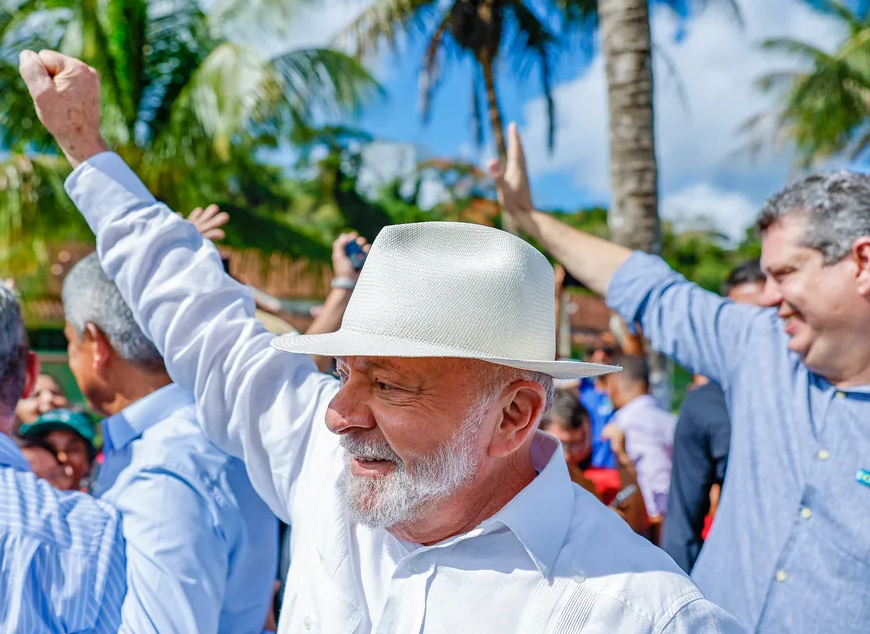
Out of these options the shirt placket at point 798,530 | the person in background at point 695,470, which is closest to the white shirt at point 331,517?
the shirt placket at point 798,530

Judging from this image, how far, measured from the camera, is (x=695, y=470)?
10.8ft

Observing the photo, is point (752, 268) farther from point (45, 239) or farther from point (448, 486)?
point (45, 239)

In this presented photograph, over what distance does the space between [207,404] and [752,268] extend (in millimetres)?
2883

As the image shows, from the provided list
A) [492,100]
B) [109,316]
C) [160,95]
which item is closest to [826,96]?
[492,100]

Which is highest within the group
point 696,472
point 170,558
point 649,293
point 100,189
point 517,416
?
point 100,189

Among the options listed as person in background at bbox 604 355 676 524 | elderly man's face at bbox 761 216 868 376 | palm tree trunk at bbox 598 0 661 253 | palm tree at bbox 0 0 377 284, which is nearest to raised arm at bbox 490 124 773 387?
elderly man's face at bbox 761 216 868 376

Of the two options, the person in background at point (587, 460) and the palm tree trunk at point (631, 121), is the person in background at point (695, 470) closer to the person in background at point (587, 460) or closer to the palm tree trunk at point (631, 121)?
the person in background at point (587, 460)

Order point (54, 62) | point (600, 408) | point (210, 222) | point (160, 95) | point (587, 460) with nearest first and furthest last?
1. point (54, 62)
2. point (210, 222)
3. point (587, 460)
4. point (600, 408)
5. point (160, 95)

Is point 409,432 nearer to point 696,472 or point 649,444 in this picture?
point 696,472

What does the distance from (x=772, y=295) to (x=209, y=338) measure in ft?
5.09

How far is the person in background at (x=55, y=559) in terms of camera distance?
5.78 ft

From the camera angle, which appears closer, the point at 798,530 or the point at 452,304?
the point at 452,304

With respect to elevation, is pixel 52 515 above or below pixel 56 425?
above

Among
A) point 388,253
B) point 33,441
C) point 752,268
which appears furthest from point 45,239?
point 388,253
